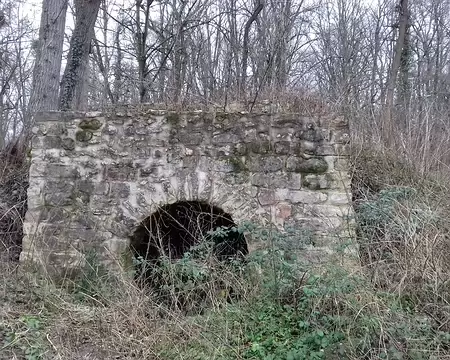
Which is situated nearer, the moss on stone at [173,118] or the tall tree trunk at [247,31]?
the moss on stone at [173,118]

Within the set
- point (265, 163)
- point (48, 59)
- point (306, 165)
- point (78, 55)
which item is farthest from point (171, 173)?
point (78, 55)

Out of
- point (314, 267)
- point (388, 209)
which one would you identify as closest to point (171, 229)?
point (314, 267)

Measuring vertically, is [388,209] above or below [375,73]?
below

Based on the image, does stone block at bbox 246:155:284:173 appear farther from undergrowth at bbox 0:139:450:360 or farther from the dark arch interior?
undergrowth at bbox 0:139:450:360

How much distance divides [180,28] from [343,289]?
9395mm

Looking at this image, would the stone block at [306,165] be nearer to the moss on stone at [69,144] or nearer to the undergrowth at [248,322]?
the undergrowth at [248,322]

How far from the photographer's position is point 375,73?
14367 millimetres

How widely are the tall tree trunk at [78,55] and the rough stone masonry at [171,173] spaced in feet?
9.47

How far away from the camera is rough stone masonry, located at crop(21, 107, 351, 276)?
5.09m

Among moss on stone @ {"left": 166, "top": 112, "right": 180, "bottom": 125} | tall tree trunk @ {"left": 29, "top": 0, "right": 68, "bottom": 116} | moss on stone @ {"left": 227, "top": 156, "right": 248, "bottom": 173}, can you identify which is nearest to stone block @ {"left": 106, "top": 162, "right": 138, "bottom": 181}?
moss on stone @ {"left": 166, "top": 112, "right": 180, "bottom": 125}

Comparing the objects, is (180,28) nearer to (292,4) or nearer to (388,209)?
(292,4)

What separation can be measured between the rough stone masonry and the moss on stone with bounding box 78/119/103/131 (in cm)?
1

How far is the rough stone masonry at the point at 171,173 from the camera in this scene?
5.09 meters

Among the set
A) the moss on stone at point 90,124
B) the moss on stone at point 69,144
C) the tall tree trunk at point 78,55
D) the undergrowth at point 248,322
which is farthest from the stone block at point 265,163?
the tall tree trunk at point 78,55
